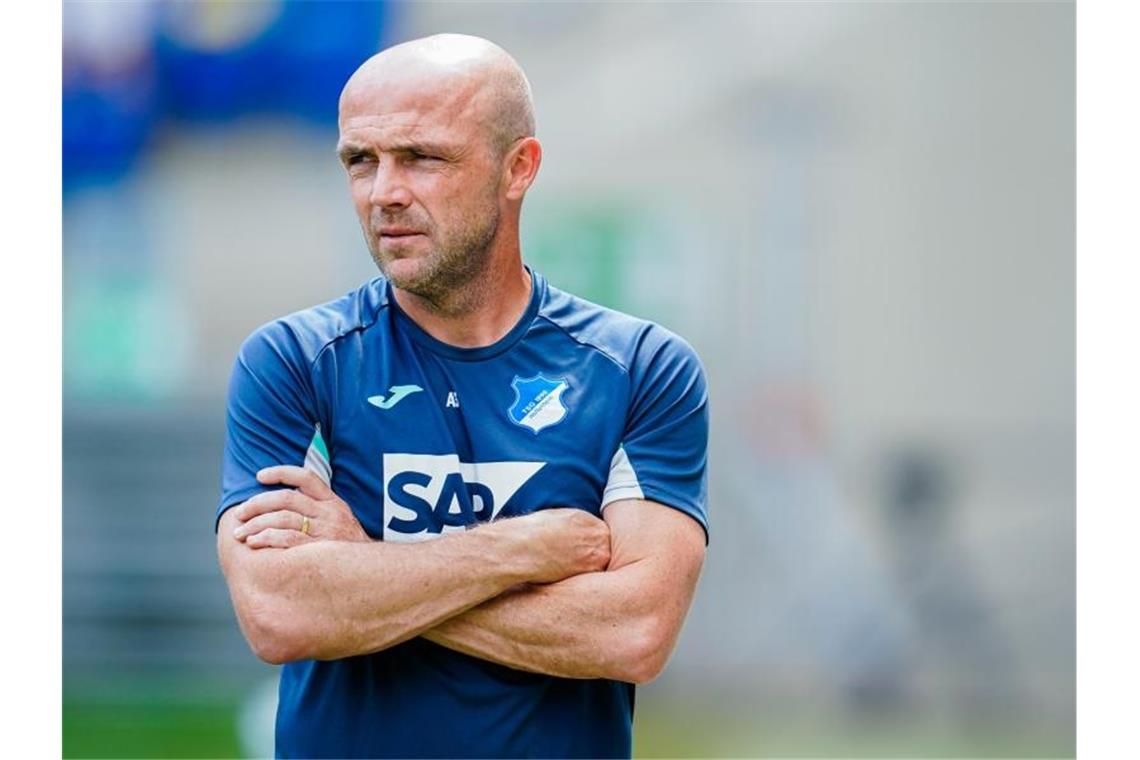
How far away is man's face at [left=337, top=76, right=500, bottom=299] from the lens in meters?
2.62

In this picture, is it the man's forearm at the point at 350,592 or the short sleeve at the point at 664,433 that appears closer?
the man's forearm at the point at 350,592

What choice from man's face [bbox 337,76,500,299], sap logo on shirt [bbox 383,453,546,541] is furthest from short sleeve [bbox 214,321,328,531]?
man's face [bbox 337,76,500,299]

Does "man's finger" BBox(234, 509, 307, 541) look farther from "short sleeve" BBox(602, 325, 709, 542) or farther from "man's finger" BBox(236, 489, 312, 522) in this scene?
"short sleeve" BBox(602, 325, 709, 542)

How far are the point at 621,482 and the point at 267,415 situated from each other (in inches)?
24.6

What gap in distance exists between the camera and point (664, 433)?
2.77m

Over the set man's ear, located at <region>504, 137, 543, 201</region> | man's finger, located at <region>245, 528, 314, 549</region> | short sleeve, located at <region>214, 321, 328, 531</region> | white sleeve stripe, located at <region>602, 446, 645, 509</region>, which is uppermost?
man's ear, located at <region>504, 137, 543, 201</region>

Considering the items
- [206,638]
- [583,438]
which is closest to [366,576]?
[583,438]

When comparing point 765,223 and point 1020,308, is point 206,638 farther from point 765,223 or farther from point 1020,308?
point 1020,308

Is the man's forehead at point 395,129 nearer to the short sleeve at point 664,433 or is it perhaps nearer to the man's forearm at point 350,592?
the short sleeve at point 664,433

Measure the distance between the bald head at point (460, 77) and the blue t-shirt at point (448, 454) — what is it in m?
0.38

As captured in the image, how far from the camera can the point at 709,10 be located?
9430 mm

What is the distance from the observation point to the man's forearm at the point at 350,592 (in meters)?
2.54

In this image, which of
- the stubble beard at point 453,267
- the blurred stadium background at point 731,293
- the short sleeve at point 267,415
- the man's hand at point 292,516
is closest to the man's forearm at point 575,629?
the man's hand at point 292,516

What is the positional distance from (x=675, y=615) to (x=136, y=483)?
740cm
